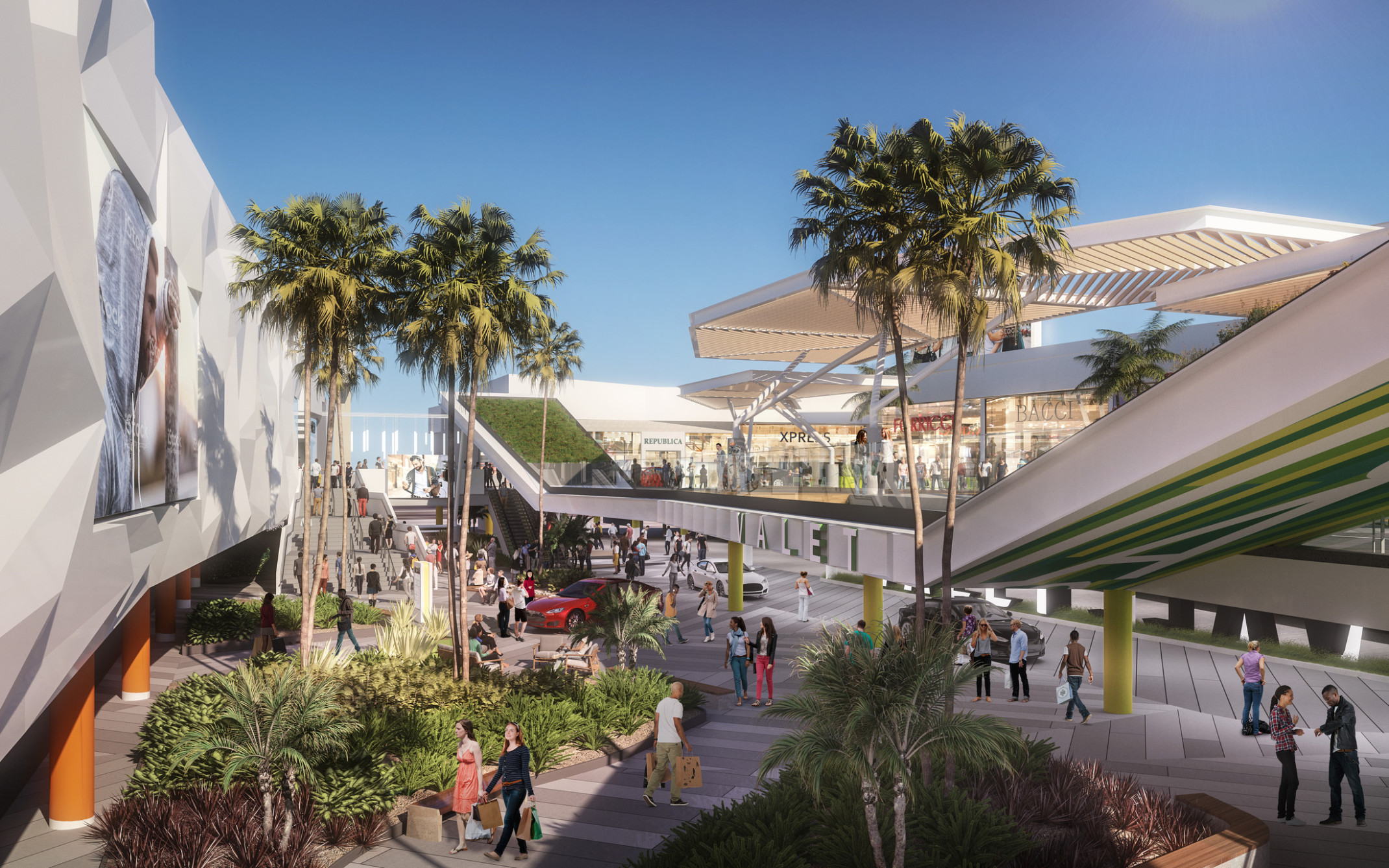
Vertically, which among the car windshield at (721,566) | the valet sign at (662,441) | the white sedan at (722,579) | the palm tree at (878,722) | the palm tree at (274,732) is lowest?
the white sedan at (722,579)

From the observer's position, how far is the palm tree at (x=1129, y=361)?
3158 cm

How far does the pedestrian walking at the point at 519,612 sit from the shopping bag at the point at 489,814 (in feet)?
47.6

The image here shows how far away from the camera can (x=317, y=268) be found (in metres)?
16.4

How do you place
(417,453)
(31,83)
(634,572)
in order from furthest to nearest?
(417,453) → (634,572) → (31,83)

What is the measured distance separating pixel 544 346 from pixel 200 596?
55.4 ft

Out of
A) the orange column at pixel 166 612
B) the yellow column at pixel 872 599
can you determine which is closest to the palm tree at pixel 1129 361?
the yellow column at pixel 872 599

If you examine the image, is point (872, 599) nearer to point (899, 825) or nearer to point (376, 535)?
point (899, 825)

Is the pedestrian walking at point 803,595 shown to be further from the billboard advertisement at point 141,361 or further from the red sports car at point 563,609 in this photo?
the billboard advertisement at point 141,361

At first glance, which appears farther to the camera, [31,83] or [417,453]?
[417,453]

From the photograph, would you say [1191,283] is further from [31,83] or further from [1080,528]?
[31,83]

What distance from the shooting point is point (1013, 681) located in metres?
16.8

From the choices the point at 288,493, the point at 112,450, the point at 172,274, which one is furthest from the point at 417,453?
the point at 112,450

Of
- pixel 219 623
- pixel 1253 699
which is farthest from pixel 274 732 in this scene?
pixel 219 623

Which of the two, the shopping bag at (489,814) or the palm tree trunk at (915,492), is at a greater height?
the palm tree trunk at (915,492)
